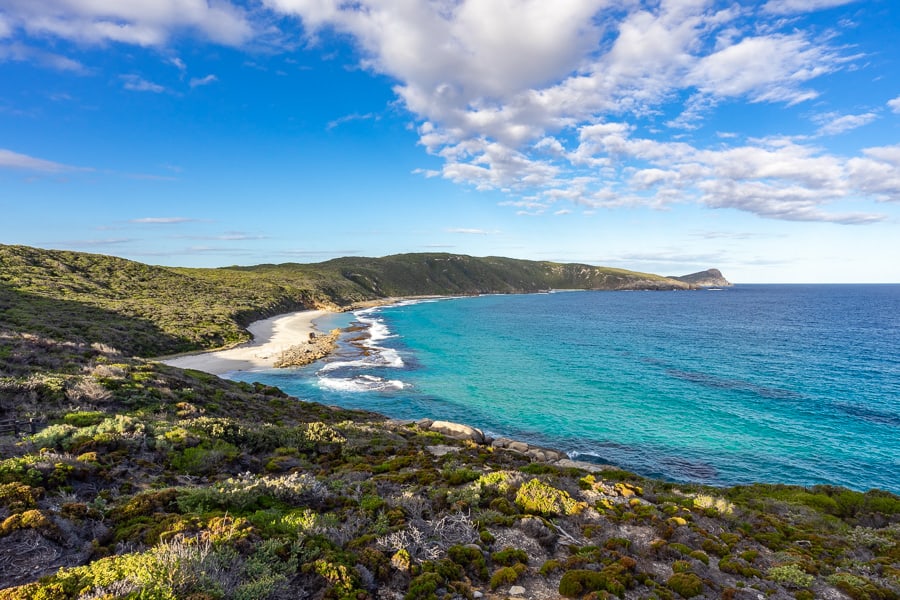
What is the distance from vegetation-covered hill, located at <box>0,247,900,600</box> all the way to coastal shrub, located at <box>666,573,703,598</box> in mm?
48

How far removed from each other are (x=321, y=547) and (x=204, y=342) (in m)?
61.1

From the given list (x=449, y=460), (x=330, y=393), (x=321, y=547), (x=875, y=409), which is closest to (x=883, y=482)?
(x=875, y=409)

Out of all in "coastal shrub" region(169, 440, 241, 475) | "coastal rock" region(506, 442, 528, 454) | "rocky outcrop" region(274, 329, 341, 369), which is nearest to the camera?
"coastal shrub" region(169, 440, 241, 475)

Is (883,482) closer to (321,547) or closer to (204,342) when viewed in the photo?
(321,547)

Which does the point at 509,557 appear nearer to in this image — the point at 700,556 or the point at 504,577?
the point at 504,577

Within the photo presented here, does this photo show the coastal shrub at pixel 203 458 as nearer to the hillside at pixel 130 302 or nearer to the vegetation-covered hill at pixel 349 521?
the vegetation-covered hill at pixel 349 521

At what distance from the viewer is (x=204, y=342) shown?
60.3 metres

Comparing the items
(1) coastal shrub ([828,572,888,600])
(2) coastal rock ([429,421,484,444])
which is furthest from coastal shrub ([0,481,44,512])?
(2) coastal rock ([429,421,484,444])

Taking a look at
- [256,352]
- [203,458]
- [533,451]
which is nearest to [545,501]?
[203,458]

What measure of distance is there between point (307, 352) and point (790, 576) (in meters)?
58.9

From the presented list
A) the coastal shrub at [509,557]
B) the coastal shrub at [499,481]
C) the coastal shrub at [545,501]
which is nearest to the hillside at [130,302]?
the coastal shrub at [499,481]

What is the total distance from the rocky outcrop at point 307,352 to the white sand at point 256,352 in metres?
1.21

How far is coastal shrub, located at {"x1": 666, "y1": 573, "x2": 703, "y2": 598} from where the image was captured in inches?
378

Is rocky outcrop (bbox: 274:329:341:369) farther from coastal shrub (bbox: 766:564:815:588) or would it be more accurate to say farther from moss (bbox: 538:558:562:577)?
coastal shrub (bbox: 766:564:815:588)
